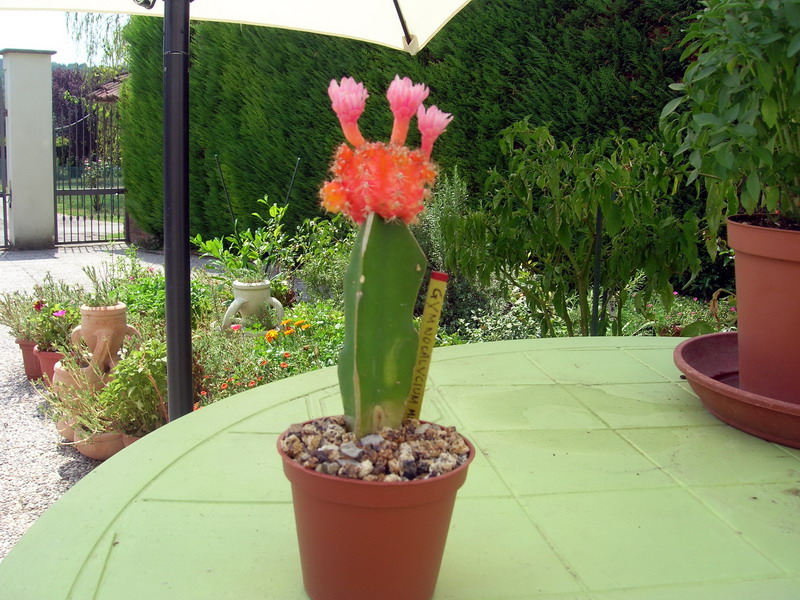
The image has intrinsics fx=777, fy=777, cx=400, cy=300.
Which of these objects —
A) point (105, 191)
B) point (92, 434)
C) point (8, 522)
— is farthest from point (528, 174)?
point (105, 191)

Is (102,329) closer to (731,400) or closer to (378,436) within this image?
(731,400)

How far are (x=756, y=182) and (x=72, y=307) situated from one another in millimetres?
4224

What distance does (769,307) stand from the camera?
4.96 feet

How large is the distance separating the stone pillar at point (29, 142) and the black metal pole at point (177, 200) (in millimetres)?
8919

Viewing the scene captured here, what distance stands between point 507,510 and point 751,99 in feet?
2.77

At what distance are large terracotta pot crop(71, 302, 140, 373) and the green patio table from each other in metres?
2.28

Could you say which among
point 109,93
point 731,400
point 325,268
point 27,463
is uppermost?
point 109,93

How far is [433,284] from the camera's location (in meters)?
1.01

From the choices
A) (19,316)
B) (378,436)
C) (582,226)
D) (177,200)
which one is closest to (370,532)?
(378,436)

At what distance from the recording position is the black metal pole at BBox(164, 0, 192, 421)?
6.68 feet

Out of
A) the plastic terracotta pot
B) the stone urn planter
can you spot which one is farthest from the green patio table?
the stone urn planter

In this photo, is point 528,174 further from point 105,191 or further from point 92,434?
point 105,191

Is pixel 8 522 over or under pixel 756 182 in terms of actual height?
under

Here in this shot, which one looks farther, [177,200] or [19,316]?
[19,316]
